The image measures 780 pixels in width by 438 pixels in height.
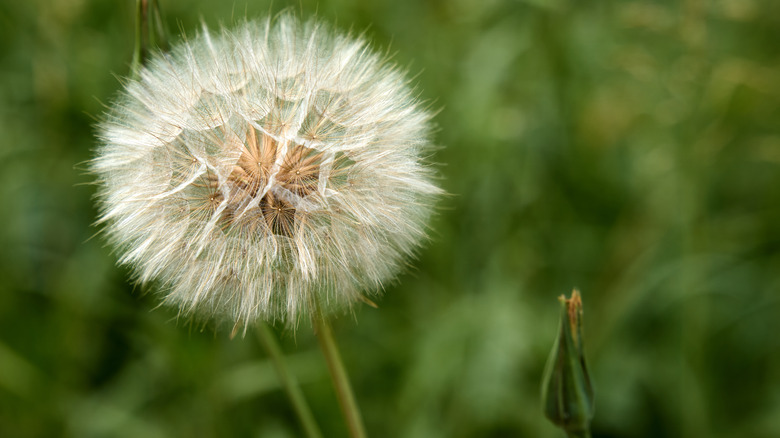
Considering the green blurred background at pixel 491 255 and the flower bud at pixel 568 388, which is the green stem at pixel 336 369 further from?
the green blurred background at pixel 491 255

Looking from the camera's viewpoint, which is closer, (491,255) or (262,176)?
(262,176)

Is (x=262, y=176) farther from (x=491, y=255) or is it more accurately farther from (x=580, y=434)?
(x=491, y=255)

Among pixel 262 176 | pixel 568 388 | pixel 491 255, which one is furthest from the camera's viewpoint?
pixel 491 255

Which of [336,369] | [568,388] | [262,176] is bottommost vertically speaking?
[336,369]

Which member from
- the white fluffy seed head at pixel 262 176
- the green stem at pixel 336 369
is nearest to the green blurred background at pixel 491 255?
the white fluffy seed head at pixel 262 176

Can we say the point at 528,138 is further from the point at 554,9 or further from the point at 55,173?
the point at 55,173

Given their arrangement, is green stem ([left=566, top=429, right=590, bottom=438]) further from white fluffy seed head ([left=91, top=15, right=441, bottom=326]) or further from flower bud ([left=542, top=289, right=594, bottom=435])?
white fluffy seed head ([left=91, top=15, right=441, bottom=326])

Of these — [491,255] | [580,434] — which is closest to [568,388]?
[580,434]
